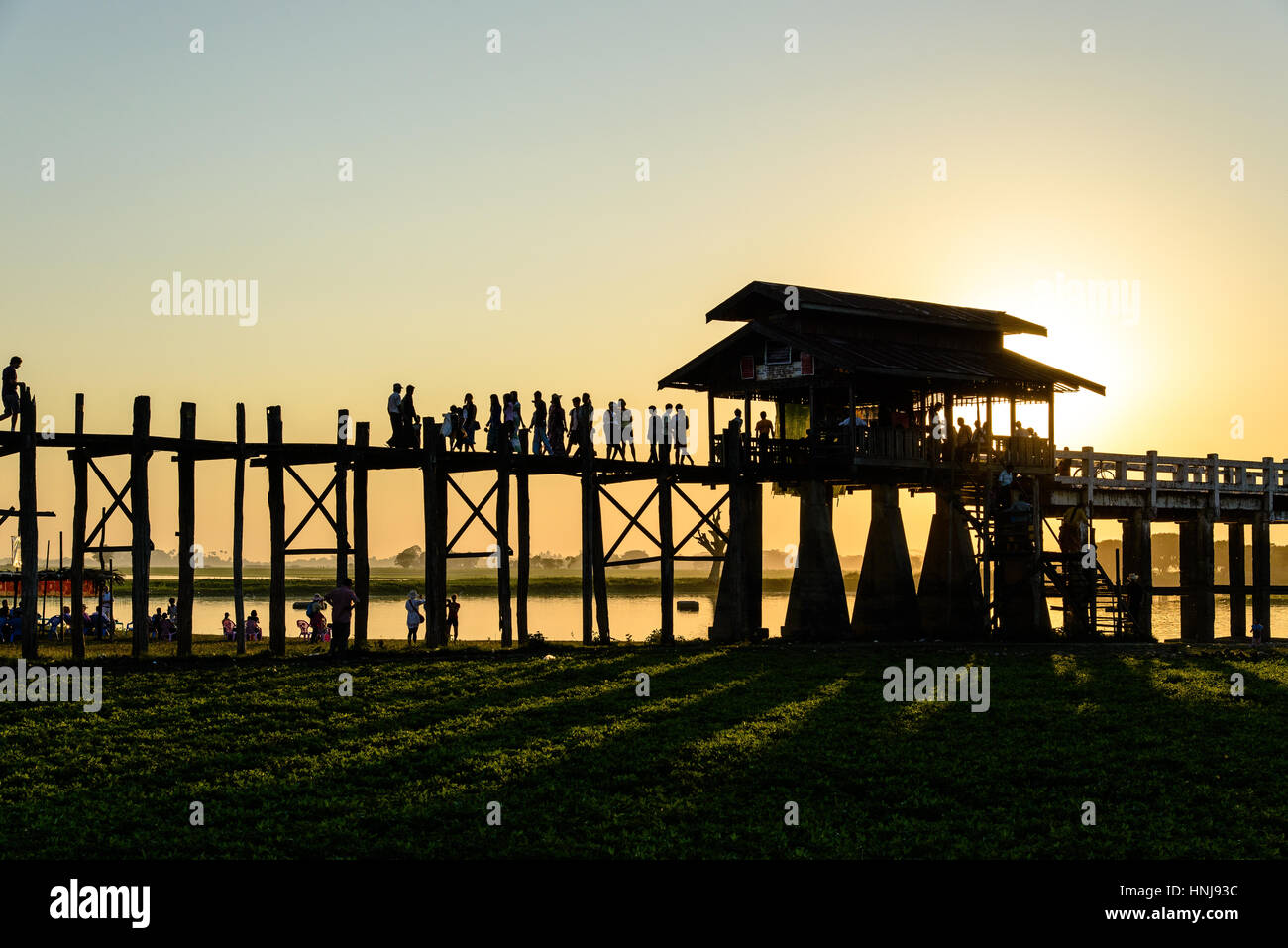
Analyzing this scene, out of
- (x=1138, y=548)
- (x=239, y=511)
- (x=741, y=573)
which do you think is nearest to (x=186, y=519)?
(x=239, y=511)

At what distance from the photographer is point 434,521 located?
30.3m

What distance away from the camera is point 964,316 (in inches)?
1606

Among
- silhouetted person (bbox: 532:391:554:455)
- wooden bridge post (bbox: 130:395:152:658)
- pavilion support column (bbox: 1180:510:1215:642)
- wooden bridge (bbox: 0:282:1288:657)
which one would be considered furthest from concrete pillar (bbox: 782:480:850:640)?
wooden bridge post (bbox: 130:395:152:658)

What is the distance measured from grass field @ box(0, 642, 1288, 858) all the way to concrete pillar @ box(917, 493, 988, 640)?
39.5 feet

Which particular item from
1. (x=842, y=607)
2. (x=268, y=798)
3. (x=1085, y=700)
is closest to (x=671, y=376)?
(x=842, y=607)

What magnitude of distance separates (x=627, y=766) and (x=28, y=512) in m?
13.9

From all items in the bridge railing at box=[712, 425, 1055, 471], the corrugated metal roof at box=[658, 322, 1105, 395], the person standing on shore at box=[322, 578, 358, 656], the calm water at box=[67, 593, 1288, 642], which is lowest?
the calm water at box=[67, 593, 1288, 642]

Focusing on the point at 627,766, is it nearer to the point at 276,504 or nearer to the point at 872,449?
the point at 276,504

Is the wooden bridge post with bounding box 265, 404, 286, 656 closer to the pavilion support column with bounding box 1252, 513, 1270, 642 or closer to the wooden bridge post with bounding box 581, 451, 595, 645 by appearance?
the wooden bridge post with bounding box 581, 451, 595, 645

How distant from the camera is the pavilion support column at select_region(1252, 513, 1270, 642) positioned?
4512cm

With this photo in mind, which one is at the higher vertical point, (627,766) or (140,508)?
(140,508)

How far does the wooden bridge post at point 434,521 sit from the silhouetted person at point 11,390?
27.1 feet
